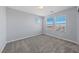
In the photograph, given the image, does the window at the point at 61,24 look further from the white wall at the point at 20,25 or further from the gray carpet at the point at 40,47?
the gray carpet at the point at 40,47

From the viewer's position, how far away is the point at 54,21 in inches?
193

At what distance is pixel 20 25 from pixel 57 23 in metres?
1.97

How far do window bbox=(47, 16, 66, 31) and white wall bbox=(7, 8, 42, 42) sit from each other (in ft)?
2.04

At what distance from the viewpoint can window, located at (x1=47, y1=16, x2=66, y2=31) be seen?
4430 millimetres

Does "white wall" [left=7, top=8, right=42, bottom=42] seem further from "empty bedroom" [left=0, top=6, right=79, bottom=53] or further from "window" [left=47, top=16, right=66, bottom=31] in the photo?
"window" [left=47, top=16, right=66, bottom=31]

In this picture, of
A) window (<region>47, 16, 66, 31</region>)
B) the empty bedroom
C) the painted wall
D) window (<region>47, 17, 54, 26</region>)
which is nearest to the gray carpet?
the empty bedroom

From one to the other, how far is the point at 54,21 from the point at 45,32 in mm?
819

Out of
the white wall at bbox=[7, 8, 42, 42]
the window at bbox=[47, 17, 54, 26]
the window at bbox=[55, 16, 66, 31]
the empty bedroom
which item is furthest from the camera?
the window at bbox=[47, 17, 54, 26]

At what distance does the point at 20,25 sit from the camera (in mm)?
4527

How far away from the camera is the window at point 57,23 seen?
Answer: 4.43 meters

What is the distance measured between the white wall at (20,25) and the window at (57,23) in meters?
0.62

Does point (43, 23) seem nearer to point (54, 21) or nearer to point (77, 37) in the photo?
point (54, 21)

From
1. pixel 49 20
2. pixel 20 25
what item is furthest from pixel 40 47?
pixel 49 20
